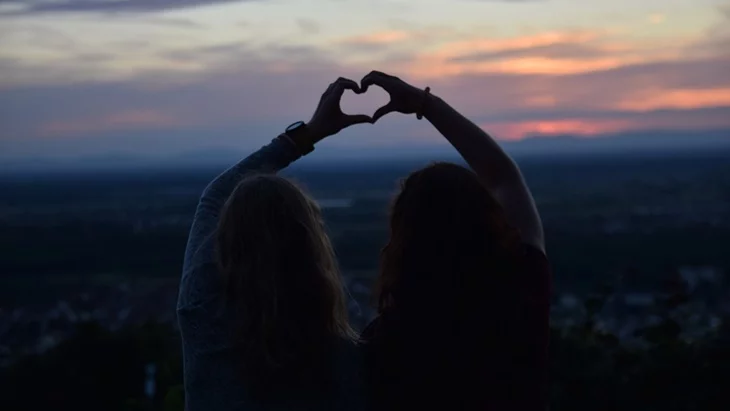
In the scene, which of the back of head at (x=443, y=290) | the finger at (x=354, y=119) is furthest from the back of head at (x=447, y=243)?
the finger at (x=354, y=119)

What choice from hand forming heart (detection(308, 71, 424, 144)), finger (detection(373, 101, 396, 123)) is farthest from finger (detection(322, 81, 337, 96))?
finger (detection(373, 101, 396, 123))

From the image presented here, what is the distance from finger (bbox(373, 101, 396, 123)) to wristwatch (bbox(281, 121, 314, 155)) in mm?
148

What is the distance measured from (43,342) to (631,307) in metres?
3.03

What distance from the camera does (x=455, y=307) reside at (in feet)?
4.96

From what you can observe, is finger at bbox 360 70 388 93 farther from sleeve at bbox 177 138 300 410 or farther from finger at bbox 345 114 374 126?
sleeve at bbox 177 138 300 410

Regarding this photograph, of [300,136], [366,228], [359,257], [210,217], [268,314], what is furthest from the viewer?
[366,228]

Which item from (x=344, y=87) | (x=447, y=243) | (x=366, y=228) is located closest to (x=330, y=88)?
(x=344, y=87)

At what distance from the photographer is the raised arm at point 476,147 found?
1.72 meters

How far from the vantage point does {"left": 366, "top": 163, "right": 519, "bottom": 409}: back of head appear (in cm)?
151

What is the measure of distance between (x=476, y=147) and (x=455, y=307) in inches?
17.1

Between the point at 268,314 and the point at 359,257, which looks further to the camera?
the point at 359,257

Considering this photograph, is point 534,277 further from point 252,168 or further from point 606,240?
point 606,240

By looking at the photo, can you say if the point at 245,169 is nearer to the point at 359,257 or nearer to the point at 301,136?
the point at 301,136

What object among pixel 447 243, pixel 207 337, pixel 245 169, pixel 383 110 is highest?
pixel 383 110
